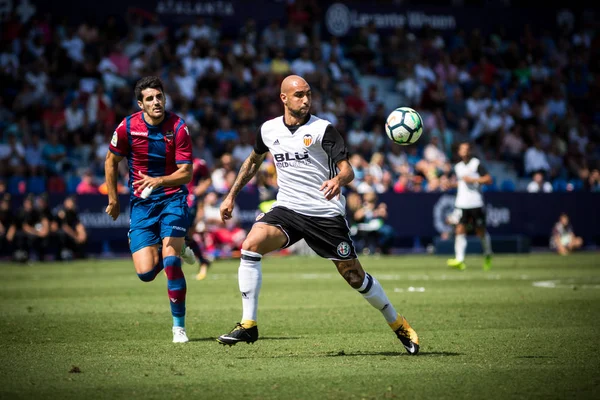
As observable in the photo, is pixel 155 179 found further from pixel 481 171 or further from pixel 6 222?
pixel 6 222

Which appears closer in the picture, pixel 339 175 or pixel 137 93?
pixel 339 175

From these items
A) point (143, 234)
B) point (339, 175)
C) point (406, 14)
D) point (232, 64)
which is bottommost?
point (143, 234)

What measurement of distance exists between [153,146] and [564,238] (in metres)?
20.7

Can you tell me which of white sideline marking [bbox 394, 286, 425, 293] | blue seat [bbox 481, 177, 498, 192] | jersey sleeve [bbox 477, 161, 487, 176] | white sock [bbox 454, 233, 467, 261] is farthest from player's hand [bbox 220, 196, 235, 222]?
blue seat [bbox 481, 177, 498, 192]

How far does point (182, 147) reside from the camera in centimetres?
987

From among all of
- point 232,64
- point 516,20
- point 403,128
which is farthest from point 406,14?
point 403,128

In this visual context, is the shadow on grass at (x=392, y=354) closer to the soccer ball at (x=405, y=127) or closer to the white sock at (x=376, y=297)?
the white sock at (x=376, y=297)

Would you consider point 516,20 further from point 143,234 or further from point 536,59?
point 143,234

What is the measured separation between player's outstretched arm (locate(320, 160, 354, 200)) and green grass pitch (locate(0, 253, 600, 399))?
1.44 metres

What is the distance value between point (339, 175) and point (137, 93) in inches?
107

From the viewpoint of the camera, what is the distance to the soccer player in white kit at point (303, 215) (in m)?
8.53

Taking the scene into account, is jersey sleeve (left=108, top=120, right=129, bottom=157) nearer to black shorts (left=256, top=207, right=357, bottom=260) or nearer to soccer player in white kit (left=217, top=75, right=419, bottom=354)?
soccer player in white kit (left=217, top=75, right=419, bottom=354)

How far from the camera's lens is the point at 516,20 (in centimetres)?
3647

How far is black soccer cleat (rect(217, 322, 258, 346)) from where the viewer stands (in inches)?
332
